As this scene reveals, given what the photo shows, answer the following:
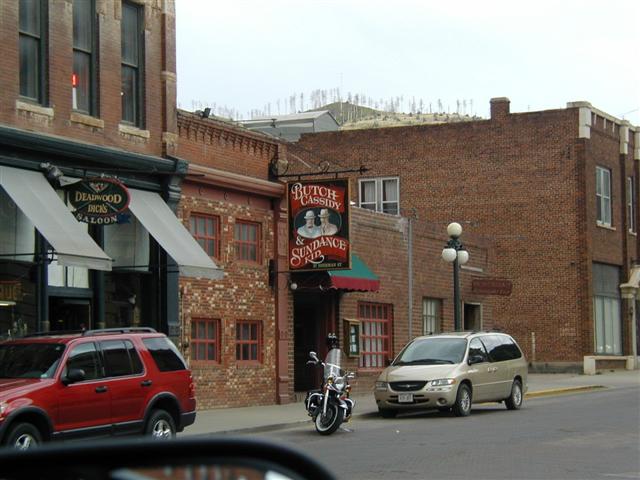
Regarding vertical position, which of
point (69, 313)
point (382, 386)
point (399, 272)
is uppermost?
point (399, 272)

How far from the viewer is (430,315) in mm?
34844

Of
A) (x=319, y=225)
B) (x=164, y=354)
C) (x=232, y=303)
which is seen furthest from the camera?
(x=319, y=225)

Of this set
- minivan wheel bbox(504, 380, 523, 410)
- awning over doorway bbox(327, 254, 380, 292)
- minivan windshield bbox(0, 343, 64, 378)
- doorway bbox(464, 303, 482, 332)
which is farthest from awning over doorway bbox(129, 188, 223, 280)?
doorway bbox(464, 303, 482, 332)

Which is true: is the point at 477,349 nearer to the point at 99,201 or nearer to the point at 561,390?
the point at 99,201

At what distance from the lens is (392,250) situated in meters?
32.2

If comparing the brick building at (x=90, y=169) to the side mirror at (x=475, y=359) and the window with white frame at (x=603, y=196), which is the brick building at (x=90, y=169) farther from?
the window with white frame at (x=603, y=196)

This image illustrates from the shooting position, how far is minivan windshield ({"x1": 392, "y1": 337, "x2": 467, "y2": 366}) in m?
23.5

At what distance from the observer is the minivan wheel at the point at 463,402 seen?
2281cm

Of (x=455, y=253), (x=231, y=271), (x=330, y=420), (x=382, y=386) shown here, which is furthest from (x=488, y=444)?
(x=455, y=253)

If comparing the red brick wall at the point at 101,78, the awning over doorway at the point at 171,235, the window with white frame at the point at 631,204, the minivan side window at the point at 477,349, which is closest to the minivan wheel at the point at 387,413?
the minivan side window at the point at 477,349

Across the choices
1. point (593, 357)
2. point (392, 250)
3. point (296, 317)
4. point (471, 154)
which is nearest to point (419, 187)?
point (471, 154)

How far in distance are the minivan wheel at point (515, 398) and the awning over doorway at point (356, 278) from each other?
4.78 m

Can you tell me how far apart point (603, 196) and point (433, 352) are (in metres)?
25.2

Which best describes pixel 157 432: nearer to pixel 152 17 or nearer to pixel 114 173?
pixel 114 173
